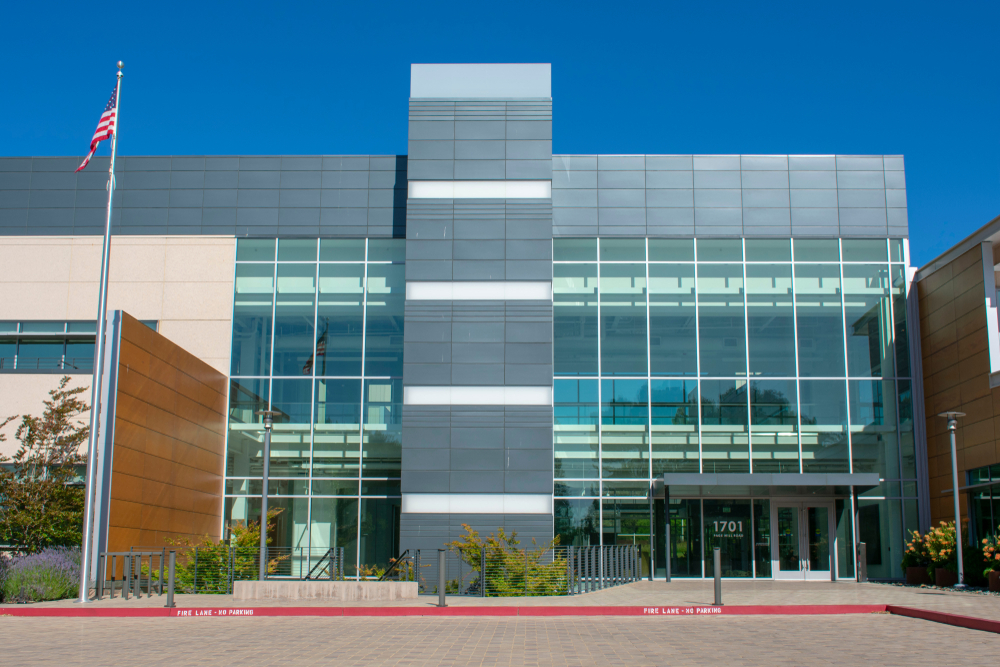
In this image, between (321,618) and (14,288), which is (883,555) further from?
(14,288)

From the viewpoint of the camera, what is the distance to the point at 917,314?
29.0 m

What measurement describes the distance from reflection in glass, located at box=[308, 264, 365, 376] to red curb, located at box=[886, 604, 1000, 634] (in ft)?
58.2

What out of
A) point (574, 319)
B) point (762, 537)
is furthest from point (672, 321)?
point (762, 537)

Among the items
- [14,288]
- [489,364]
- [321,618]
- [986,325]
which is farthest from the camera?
[14,288]

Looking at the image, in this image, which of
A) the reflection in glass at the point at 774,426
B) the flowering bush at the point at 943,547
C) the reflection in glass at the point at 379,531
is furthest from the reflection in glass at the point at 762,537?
the reflection in glass at the point at 379,531

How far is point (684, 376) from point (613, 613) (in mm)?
12084

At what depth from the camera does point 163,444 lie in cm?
2428

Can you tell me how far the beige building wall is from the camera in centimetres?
2928

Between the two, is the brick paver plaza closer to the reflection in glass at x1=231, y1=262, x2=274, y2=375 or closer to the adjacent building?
the adjacent building

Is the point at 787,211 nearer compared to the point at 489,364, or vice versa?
the point at 489,364

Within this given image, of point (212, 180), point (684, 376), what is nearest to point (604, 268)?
point (684, 376)

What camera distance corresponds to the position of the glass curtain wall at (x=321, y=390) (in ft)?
91.7

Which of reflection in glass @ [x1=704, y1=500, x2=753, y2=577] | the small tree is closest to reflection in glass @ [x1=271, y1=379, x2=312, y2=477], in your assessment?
the small tree

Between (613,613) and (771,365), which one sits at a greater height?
(771,365)
